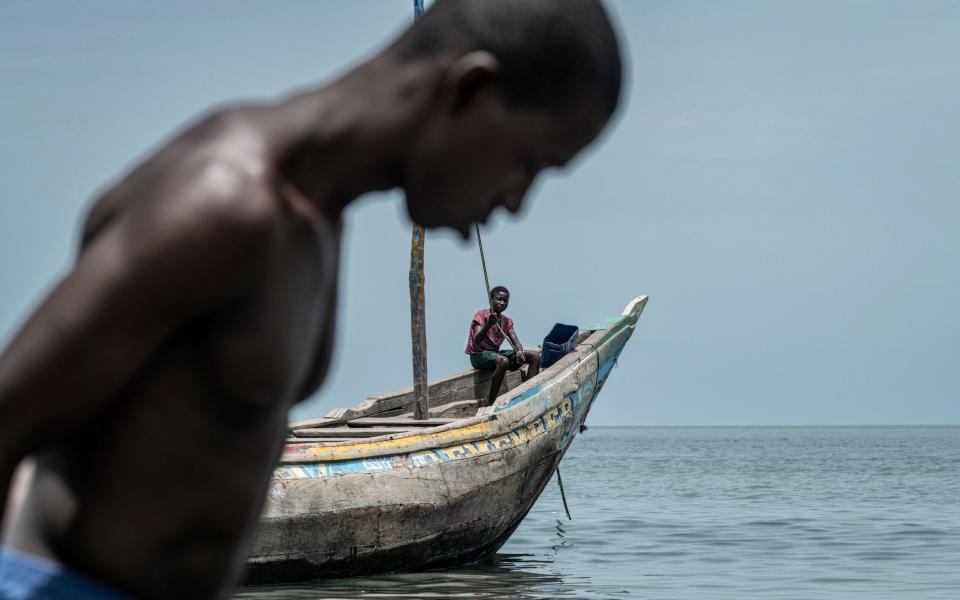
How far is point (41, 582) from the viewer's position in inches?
50.1

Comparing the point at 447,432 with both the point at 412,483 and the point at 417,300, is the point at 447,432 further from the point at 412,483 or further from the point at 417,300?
the point at 417,300

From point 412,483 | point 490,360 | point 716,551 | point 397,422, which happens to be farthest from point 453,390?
point 412,483

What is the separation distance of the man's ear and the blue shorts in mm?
592

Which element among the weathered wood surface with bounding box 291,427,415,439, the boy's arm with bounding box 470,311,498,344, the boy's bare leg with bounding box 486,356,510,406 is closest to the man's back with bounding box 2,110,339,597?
the weathered wood surface with bounding box 291,427,415,439

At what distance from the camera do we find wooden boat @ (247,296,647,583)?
954 cm

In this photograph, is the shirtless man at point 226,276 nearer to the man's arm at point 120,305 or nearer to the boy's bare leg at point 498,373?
the man's arm at point 120,305

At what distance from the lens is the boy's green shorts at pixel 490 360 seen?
46.5ft

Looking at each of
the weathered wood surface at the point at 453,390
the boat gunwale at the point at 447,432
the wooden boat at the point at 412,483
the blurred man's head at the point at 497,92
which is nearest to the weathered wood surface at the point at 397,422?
the wooden boat at the point at 412,483

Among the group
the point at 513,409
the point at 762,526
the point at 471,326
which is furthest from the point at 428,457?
the point at 762,526

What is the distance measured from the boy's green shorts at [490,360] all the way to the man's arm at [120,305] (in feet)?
42.4

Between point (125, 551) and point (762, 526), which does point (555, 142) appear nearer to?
point (125, 551)

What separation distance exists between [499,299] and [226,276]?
12.9 m

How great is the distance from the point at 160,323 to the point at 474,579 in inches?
415

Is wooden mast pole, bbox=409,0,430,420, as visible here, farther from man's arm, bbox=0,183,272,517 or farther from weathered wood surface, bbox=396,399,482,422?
man's arm, bbox=0,183,272,517
